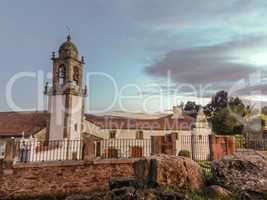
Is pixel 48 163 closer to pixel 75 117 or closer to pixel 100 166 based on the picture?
pixel 100 166

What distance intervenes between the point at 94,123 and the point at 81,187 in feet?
58.0

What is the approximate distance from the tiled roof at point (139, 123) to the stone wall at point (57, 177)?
1753cm

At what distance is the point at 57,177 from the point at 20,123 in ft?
56.0

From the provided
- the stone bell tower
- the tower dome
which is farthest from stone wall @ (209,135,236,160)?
the tower dome

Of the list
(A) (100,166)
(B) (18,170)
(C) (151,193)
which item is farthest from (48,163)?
(C) (151,193)

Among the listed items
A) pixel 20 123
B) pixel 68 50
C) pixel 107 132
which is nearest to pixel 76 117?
pixel 107 132

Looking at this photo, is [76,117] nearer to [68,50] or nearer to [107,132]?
[107,132]

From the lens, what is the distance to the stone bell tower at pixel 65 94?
80.8 ft

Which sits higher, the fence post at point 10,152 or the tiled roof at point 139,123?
the tiled roof at point 139,123

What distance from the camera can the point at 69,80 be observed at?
968 inches

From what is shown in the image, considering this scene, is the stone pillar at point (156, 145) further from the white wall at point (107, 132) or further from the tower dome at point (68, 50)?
the white wall at point (107, 132)

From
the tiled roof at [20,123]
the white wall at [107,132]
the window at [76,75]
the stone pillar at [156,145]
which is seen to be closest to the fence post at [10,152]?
the stone pillar at [156,145]

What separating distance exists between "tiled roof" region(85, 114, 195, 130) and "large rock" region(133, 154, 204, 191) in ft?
72.4

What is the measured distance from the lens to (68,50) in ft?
82.0
